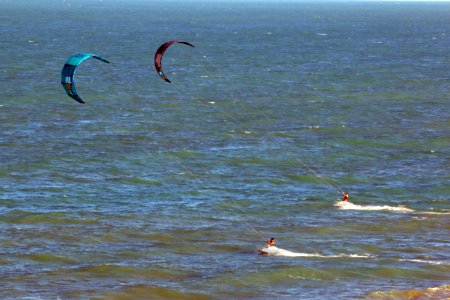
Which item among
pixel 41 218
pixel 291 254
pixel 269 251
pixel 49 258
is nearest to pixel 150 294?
pixel 49 258

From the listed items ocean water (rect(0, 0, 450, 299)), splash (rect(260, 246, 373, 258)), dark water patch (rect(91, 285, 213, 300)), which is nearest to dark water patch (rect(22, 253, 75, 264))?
ocean water (rect(0, 0, 450, 299))

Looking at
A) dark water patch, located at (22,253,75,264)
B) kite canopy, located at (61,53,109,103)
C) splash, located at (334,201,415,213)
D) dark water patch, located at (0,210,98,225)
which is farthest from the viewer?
splash, located at (334,201,415,213)

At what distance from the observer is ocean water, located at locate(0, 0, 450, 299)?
4912 cm

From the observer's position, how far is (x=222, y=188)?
68688 mm

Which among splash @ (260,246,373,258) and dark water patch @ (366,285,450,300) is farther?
splash @ (260,246,373,258)

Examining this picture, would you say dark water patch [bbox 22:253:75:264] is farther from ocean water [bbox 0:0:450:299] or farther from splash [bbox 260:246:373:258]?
splash [bbox 260:246:373:258]

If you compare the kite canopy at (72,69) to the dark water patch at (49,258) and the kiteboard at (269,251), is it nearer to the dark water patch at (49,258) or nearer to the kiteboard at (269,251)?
the dark water patch at (49,258)

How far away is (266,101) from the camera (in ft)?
364

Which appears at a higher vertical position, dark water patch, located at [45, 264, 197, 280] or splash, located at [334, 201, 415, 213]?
splash, located at [334, 201, 415, 213]

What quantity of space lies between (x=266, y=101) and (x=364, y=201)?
46.8 metres

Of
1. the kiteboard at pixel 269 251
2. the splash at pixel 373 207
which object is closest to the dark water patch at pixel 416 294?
the kiteboard at pixel 269 251

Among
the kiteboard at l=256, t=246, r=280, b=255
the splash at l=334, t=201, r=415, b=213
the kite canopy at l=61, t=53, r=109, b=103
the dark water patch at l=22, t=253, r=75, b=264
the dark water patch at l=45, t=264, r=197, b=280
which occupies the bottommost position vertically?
the dark water patch at l=22, t=253, r=75, b=264

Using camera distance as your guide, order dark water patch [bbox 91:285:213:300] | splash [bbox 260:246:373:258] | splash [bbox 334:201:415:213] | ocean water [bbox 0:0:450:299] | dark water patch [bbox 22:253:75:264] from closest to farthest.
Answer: dark water patch [bbox 91:285:213:300], ocean water [bbox 0:0:450:299], dark water patch [bbox 22:253:75:264], splash [bbox 260:246:373:258], splash [bbox 334:201:415:213]

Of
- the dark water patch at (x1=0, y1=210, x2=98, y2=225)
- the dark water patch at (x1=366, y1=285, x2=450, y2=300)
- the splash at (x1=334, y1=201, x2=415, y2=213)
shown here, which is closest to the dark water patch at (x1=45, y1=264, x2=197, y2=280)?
the dark water patch at (x1=0, y1=210, x2=98, y2=225)
